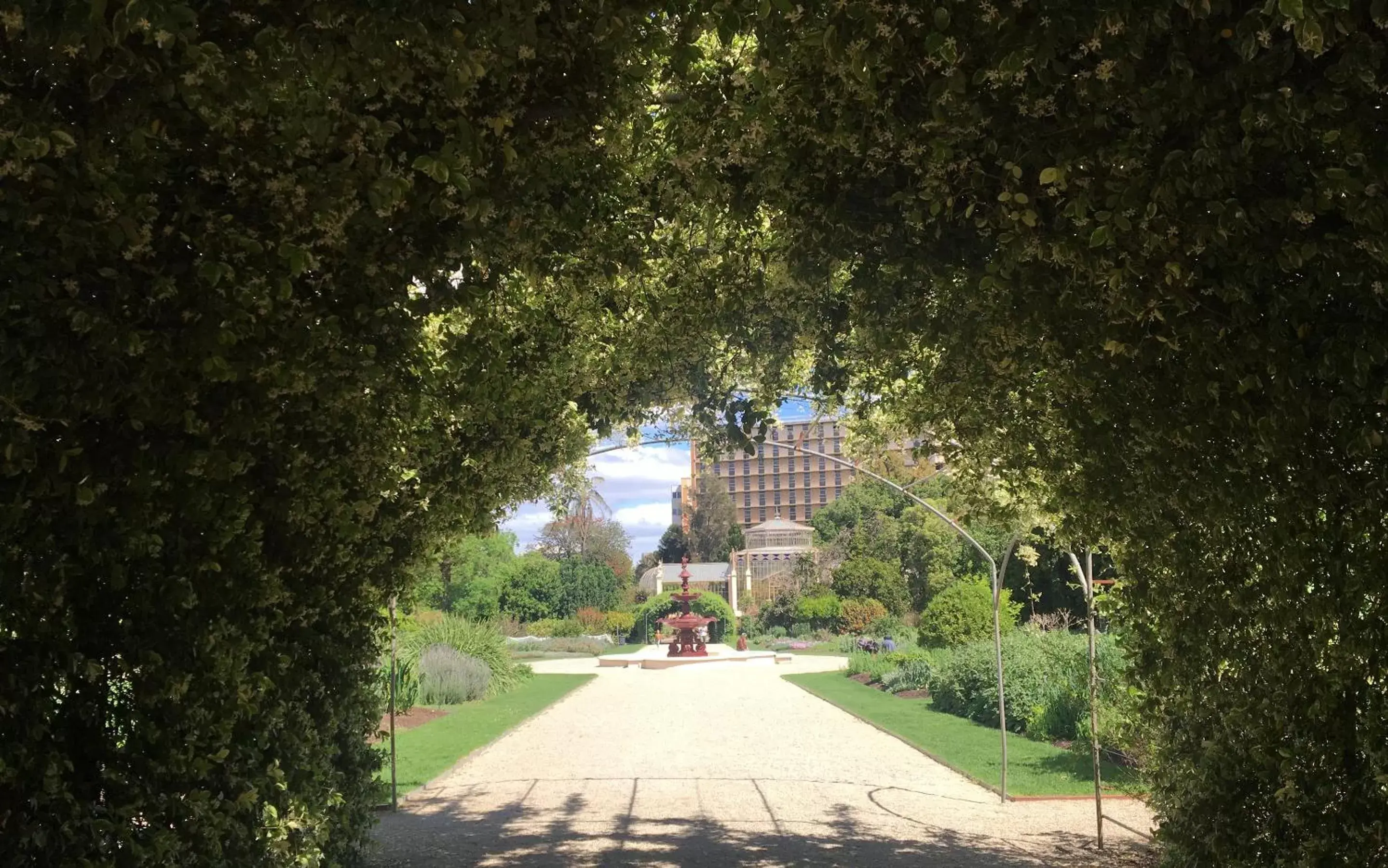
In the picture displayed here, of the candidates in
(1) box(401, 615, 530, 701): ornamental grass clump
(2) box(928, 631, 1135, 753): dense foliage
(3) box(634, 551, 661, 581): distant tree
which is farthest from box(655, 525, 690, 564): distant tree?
(2) box(928, 631, 1135, 753): dense foliage

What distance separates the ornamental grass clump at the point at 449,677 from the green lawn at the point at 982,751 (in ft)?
22.2

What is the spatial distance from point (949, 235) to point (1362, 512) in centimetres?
167

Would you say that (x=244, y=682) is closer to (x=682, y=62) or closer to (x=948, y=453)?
(x=682, y=62)

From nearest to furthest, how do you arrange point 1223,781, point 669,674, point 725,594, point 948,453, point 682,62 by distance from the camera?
point 682,62 → point 1223,781 → point 948,453 → point 669,674 → point 725,594

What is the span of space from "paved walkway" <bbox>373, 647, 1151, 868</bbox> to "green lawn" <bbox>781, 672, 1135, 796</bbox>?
332 millimetres

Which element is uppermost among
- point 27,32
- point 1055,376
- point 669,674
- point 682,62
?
point 682,62

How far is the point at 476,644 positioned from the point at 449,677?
281cm

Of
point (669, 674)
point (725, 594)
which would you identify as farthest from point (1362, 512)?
point (725, 594)

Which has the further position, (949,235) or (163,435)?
(949,235)

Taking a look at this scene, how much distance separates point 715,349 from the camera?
752 centimetres

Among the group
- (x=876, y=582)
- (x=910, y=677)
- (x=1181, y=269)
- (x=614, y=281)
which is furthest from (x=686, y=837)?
(x=876, y=582)

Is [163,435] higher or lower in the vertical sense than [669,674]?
higher

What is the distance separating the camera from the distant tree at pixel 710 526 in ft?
279

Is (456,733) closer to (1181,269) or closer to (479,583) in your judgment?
(1181,269)
